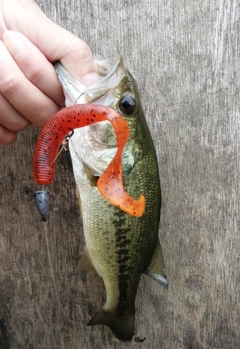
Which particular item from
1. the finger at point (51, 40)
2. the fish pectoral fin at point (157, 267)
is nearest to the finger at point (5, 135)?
the finger at point (51, 40)

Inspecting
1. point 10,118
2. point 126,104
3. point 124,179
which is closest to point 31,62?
point 10,118

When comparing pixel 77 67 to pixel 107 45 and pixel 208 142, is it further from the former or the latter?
pixel 208 142

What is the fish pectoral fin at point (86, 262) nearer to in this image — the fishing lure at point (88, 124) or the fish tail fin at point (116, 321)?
the fish tail fin at point (116, 321)

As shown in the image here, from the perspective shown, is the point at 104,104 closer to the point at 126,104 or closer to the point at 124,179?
the point at 126,104

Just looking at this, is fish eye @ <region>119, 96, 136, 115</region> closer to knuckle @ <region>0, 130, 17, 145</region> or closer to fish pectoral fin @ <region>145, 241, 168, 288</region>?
knuckle @ <region>0, 130, 17, 145</region>

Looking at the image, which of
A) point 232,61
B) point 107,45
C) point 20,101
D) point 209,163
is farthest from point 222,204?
point 20,101
